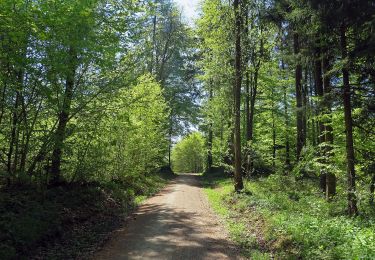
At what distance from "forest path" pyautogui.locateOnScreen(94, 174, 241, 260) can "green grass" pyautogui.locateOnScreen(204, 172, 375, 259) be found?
58 cm

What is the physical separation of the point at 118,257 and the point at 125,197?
7.85 meters

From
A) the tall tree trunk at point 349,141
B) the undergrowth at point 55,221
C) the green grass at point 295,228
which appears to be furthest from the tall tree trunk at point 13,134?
the tall tree trunk at point 349,141

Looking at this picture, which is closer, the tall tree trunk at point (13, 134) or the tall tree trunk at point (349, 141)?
the tall tree trunk at point (13, 134)

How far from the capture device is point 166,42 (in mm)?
33875

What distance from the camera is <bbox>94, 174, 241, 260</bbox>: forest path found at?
25.4 ft

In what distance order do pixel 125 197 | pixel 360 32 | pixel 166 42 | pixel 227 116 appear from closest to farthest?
1. pixel 360 32
2. pixel 125 197
3. pixel 227 116
4. pixel 166 42

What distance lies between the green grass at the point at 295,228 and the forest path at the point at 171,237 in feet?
1.89

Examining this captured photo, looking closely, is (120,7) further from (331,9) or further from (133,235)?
(133,235)

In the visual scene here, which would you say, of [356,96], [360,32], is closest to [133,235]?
[356,96]

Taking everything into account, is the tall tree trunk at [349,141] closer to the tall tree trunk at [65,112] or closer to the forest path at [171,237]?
the forest path at [171,237]

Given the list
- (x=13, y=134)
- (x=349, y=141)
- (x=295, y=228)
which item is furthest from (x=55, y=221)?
(x=349, y=141)

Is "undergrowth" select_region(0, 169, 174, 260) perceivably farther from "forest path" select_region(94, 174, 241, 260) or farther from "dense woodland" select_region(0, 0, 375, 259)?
"forest path" select_region(94, 174, 241, 260)

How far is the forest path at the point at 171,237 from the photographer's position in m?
A: 7.75

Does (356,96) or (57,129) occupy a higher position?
(356,96)
